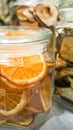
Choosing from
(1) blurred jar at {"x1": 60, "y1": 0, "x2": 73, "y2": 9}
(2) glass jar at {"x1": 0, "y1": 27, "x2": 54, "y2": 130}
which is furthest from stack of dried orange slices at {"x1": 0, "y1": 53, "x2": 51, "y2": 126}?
(1) blurred jar at {"x1": 60, "y1": 0, "x2": 73, "y2": 9}

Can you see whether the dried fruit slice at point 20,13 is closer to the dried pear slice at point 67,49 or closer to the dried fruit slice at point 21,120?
the dried pear slice at point 67,49

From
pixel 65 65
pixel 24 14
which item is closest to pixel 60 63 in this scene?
pixel 65 65

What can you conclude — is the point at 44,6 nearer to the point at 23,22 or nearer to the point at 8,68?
the point at 23,22

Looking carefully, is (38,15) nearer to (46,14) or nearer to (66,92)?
(46,14)

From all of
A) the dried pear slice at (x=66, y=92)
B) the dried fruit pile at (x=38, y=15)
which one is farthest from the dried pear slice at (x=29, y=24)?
the dried pear slice at (x=66, y=92)

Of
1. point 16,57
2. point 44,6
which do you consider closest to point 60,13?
point 44,6
